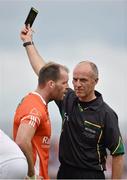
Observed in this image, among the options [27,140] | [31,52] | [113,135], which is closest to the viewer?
[27,140]

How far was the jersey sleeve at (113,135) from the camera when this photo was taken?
4.34m

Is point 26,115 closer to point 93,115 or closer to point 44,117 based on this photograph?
point 44,117

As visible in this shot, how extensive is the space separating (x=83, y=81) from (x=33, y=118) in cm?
73

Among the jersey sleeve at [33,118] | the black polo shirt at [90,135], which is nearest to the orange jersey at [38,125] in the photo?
the jersey sleeve at [33,118]

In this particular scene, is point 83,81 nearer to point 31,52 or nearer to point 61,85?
point 61,85

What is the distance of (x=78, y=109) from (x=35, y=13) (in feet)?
3.16

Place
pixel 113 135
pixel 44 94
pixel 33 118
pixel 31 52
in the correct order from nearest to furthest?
pixel 33 118, pixel 44 94, pixel 113 135, pixel 31 52

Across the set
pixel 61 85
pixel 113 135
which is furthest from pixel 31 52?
pixel 113 135

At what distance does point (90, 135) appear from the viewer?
4.36 metres

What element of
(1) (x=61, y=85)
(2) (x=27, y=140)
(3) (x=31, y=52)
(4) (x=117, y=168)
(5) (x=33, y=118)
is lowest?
(4) (x=117, y=168)

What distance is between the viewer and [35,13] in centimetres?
473

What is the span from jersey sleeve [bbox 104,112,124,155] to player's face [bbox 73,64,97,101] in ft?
0.88

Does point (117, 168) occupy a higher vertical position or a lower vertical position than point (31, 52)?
lower

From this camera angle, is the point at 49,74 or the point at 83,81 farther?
the point at 83,81
